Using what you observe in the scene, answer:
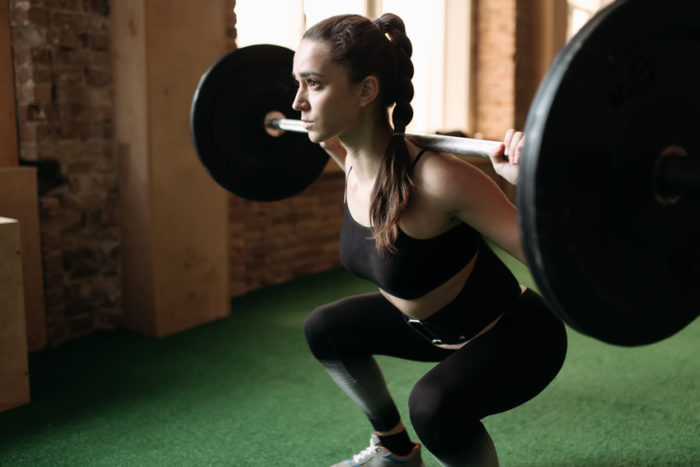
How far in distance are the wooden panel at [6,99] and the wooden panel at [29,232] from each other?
133mm

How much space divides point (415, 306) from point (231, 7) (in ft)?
8.19

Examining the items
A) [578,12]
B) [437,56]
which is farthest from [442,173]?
[578,12]

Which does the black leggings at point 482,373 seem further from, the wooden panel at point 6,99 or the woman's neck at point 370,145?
the wooden panel at point 6,99

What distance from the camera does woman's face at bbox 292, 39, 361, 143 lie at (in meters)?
1.44

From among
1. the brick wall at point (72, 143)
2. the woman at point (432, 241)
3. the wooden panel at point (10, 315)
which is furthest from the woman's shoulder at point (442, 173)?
the brick wall at point (72, 143)

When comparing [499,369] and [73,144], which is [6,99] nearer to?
[73,144]

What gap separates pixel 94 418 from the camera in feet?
7.50

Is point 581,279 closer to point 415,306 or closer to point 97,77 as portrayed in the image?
point 415,306

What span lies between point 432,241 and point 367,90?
1.14 feet

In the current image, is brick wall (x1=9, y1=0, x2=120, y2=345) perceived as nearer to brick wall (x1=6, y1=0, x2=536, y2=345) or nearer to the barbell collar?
brick wall (x1=6, y1=0, x2=536, y2=345)

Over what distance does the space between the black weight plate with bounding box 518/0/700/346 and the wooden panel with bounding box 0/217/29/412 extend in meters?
1.84

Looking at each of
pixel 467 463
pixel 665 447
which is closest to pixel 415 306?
pixel 467 463

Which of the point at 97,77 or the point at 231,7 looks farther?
the point at 231,7

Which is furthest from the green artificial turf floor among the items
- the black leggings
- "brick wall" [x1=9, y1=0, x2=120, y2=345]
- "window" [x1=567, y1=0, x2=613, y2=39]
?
"window" [x1=567, y1=0, x2=613, y2=39]
